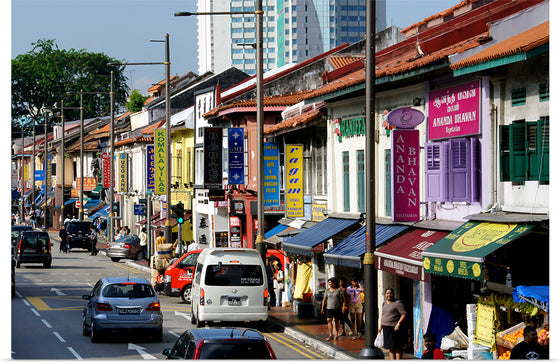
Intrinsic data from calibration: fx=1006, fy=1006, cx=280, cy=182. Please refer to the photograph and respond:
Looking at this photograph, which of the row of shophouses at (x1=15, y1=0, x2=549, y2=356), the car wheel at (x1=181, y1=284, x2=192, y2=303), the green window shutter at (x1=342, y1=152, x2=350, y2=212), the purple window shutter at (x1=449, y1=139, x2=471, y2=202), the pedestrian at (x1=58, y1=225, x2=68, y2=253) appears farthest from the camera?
the pedestrian at (x1=58, y1=225, x2=68, y2=253)

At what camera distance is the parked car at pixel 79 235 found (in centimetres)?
6369

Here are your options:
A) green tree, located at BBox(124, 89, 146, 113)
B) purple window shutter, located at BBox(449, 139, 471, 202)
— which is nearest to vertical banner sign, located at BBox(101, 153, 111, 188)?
green tree, located at BBox(124, 89, 146, 113)

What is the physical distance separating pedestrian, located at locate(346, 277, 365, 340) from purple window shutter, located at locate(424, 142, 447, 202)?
4161 mm

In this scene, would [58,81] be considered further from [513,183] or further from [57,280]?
[513,183]

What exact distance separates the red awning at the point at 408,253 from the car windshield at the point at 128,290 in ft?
19.0

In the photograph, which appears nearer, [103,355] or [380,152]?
[103,355]

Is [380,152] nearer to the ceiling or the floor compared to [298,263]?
nearer to the ceiling

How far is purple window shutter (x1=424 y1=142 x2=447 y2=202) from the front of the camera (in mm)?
21641

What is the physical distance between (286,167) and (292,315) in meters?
5.25

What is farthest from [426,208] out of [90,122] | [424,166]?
[90,122]

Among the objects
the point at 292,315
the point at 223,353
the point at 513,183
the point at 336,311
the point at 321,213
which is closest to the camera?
the point at 223,353

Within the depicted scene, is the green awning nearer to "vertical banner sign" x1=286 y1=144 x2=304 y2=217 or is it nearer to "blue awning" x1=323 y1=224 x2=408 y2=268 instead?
"blue awning" x1=323 y1=224 x2=408 y2=268

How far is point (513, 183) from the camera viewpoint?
18.8 m

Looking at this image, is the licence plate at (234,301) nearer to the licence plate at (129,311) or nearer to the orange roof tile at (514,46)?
the licence plate at (129,311)
